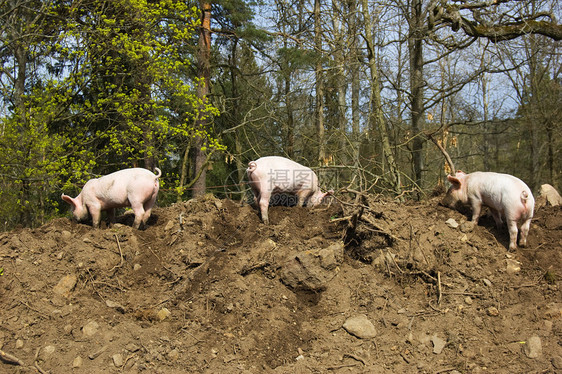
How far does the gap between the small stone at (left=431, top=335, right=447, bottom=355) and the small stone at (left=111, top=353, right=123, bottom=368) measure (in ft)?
12.1

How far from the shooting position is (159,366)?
500 centimetres

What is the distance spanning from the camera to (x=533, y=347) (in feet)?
16.9

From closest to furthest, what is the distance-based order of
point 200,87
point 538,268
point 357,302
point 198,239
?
point 357,302 → point 538,268 → point 198,239 → point 200,87

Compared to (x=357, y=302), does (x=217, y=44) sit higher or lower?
higher

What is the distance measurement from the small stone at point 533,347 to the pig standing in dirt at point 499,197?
1.74 meters

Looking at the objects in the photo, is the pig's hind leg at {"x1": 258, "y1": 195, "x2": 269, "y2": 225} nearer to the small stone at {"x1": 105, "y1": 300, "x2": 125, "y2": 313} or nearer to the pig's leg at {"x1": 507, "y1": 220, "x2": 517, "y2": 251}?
the small stone at {"x1": 105, "y1": 300, "x2": 125, "y2": 313}

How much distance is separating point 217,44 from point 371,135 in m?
7.67

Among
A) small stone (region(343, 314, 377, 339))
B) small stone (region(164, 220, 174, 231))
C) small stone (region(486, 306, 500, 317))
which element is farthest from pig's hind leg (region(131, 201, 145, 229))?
small stone (region(486, 306, 500, 317))

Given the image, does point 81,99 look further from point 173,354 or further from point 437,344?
point 437,344

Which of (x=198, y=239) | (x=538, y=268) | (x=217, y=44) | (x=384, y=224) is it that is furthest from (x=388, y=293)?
(x=217, y=44)

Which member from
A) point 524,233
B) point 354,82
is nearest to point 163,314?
point 524,233

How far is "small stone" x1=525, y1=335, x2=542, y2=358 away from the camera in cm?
510

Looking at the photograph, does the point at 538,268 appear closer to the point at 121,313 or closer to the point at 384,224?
the point at 384,224

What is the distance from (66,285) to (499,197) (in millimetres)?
6478
